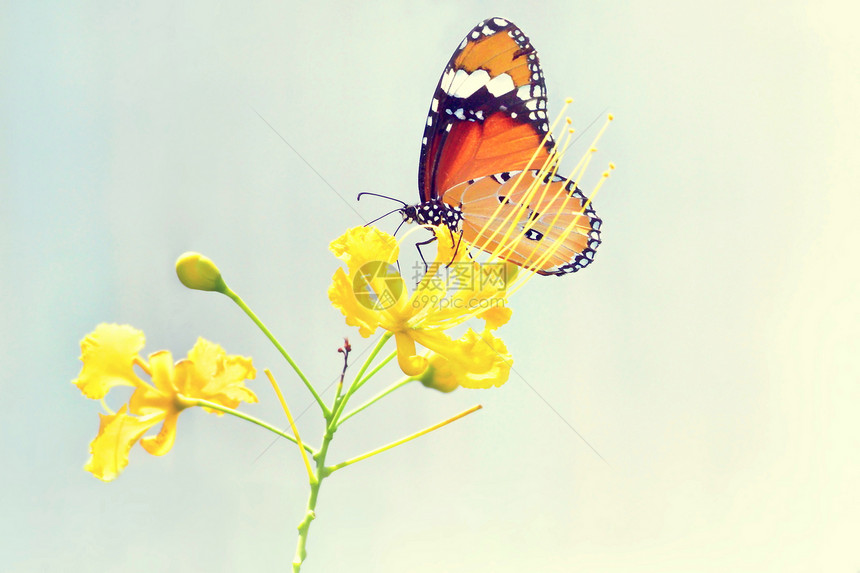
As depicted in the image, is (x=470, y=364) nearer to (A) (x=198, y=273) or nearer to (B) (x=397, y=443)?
(B) (x=397, y=443)

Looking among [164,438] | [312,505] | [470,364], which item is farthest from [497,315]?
[164,438]

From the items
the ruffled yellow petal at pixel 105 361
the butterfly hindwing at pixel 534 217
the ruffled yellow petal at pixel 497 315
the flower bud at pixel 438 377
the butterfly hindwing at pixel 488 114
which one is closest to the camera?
the ruffled yellow petal at pixel 105 361

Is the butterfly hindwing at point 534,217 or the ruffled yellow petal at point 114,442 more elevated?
the butterfly hindwing at point 534,217

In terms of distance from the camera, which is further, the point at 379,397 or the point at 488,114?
the point at 488,114

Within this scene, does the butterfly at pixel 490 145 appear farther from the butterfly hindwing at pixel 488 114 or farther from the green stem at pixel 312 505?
Answer: the green stem at pixel 312 505

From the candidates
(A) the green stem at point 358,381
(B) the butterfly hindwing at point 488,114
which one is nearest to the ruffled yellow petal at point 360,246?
(A) the green stem at point 358,381

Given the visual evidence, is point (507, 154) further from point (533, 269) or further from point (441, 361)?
point (441, 361)

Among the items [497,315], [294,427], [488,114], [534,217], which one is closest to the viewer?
[294,427]
